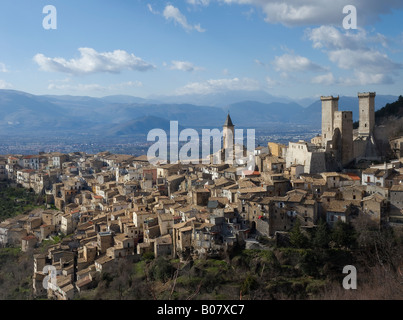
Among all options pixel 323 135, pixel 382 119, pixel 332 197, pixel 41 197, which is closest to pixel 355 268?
pixel 332 197

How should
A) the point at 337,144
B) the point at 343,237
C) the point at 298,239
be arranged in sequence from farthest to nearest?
the point at 337,144 < the point at 298,239 < the point at 343,237

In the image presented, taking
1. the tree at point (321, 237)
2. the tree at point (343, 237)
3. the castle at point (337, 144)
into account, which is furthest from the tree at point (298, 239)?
the castle at point (337, 144)

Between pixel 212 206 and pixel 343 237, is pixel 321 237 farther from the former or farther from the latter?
pixel 212 206

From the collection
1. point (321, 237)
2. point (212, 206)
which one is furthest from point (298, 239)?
point (212, 206)

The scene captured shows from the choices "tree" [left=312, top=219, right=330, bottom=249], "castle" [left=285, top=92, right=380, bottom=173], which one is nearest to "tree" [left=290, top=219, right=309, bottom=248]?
"tree" [left=312, top=219, right=330, bottom=249]

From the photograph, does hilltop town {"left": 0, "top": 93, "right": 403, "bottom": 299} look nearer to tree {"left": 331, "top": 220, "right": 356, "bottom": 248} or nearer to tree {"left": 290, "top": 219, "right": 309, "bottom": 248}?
tree {"left": 290, "top": 219, "right": 309, "bottom": 248}

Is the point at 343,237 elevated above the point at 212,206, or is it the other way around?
the point at 212,206
